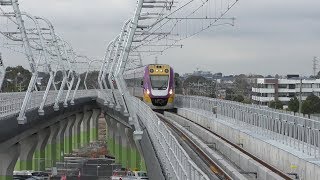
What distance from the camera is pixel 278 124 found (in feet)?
89.8

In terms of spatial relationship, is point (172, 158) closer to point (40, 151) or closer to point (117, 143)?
point (40, 151)

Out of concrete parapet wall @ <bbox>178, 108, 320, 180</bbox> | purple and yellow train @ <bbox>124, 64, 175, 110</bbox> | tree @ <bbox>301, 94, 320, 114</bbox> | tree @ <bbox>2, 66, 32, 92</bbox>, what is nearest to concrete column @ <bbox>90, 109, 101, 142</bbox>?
tree @ <bbox>2, 66, 32, 92</bbox>

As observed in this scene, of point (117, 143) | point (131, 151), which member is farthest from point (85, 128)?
point (131, 151)

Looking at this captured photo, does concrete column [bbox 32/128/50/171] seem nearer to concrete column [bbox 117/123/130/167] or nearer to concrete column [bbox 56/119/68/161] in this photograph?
concrete column [bbox 117/123/130/167]

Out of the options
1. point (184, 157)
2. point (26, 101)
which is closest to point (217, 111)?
point (26, 101)

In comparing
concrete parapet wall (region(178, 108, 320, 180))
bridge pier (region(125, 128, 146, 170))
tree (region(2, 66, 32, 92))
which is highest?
tree (region(2, 66, 32, 92))

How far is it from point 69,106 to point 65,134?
20.0 meters

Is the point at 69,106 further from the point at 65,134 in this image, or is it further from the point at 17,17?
the point at 17,17

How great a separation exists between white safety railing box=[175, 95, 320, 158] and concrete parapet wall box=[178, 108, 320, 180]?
0.40 meters

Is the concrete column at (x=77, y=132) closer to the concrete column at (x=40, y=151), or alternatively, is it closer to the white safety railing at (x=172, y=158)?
the concrete column at (x=40, y=151)

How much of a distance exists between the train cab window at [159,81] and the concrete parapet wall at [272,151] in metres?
16.1

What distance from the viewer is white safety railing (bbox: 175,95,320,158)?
21.8 metres

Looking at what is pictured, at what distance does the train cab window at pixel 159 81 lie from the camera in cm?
5469

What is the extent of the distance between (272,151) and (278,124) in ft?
11.5
